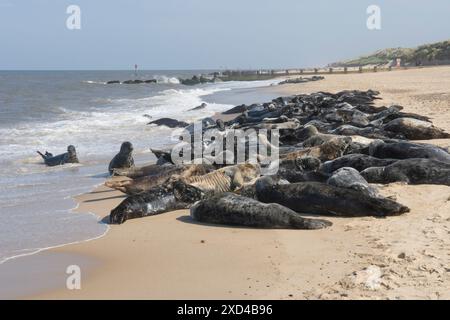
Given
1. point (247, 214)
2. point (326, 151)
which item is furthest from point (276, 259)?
point (326, 151)

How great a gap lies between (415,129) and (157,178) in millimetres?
5672

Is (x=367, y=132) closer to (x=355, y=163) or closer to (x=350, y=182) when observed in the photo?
(x=355, y=163)

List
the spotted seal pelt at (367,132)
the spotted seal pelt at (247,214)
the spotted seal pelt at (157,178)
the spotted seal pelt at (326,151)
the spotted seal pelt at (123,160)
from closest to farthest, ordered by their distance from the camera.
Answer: the spotted seal pelt at (247,214) → the spotted seal pelt at (157,178) → the spotted seal pelt at (326,151) → the spotted seal pelt at (123,160) → the spotted seal pelt at (367,132)

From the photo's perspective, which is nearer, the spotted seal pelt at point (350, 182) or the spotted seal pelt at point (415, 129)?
the spotted seal pelt at point (350, 182)

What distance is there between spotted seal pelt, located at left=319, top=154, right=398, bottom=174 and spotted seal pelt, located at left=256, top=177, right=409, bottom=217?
4.87 ft

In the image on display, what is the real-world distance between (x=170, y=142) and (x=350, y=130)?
16.2 ft

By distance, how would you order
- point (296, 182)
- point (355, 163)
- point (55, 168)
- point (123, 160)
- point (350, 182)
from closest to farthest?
point (350, 182), point (296, 182), point (355, 163), point (123, 160), point (55, 168)

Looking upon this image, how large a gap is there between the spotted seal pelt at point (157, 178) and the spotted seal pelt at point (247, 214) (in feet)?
4.71

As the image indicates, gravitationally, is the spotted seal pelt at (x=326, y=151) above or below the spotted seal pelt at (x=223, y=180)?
above

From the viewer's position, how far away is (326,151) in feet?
30.3

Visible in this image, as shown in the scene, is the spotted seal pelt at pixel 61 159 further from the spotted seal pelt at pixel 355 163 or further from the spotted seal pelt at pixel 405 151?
the spotted seal pelt at pixel 405 151

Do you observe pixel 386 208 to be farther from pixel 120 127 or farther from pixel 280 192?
pixel 120 127

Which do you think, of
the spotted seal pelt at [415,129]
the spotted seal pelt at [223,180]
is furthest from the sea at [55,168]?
the spotted seal pelt at [415,129]

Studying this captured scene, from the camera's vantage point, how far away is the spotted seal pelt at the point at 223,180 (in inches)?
302
